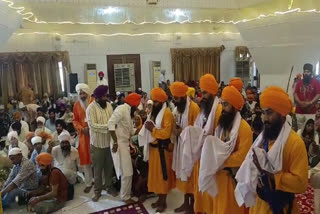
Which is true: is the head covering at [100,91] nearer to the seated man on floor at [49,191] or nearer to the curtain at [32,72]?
the seated man on floor at [49,191]

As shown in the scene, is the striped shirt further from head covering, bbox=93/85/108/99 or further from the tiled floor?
the tiled floor

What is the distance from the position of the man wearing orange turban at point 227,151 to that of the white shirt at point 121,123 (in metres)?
1.40

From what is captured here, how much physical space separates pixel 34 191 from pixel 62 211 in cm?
45

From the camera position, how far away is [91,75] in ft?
32.5

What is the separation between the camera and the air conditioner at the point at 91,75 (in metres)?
9.85

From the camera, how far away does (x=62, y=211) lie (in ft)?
12.1

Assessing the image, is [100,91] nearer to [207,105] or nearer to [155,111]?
[155,111]

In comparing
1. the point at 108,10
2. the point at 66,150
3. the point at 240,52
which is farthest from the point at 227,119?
the point at 240,52

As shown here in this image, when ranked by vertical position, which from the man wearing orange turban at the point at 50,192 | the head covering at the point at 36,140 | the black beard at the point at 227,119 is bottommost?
the man wearing orange turban at the point at 50,192

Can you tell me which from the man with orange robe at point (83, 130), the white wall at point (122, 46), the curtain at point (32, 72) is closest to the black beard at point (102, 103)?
the man with orange robe at point (83, 130)

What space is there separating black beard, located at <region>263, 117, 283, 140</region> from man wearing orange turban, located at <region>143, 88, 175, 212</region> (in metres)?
1.36

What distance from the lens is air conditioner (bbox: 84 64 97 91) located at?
985cm

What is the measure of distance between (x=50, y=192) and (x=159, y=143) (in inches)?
61.5

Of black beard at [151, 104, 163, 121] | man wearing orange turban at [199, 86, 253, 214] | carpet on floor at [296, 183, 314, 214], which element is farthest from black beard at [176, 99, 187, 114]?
carpet on floor at [296, 183, 314, 214]
